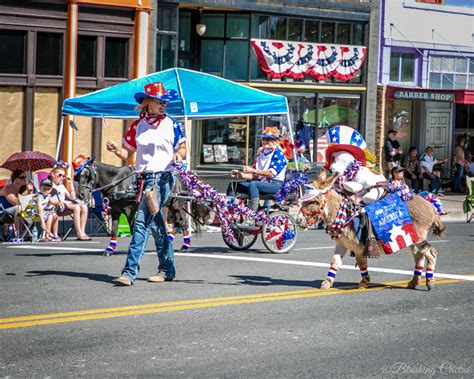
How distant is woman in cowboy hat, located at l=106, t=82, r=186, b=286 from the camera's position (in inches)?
452

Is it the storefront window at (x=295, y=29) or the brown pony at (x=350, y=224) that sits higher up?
the storefront window at (x=295, y=29)

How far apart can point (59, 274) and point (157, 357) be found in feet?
14.8

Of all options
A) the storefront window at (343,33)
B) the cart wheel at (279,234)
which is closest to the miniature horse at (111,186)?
the cart wheel at (279,234)

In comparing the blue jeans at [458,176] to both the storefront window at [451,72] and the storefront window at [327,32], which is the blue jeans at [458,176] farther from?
the storefront window at [327,32]

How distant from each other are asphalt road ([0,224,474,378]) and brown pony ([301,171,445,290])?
8.9 inches

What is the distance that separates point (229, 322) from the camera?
951 cm

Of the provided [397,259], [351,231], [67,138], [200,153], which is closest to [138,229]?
[351,231]

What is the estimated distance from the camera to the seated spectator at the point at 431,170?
30453mm

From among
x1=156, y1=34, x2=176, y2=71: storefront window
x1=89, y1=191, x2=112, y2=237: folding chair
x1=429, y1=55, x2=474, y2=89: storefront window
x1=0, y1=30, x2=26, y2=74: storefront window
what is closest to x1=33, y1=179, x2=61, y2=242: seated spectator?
x1=89, y1=191, x2=112, y2=237: folding chair

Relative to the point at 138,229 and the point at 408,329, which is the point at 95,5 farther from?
the point at 408,329

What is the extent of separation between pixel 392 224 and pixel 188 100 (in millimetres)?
8164

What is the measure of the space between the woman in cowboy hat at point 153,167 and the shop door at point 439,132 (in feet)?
71.7

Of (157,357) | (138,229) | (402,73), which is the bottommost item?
(157,357)

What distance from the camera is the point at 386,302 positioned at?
1084cm
